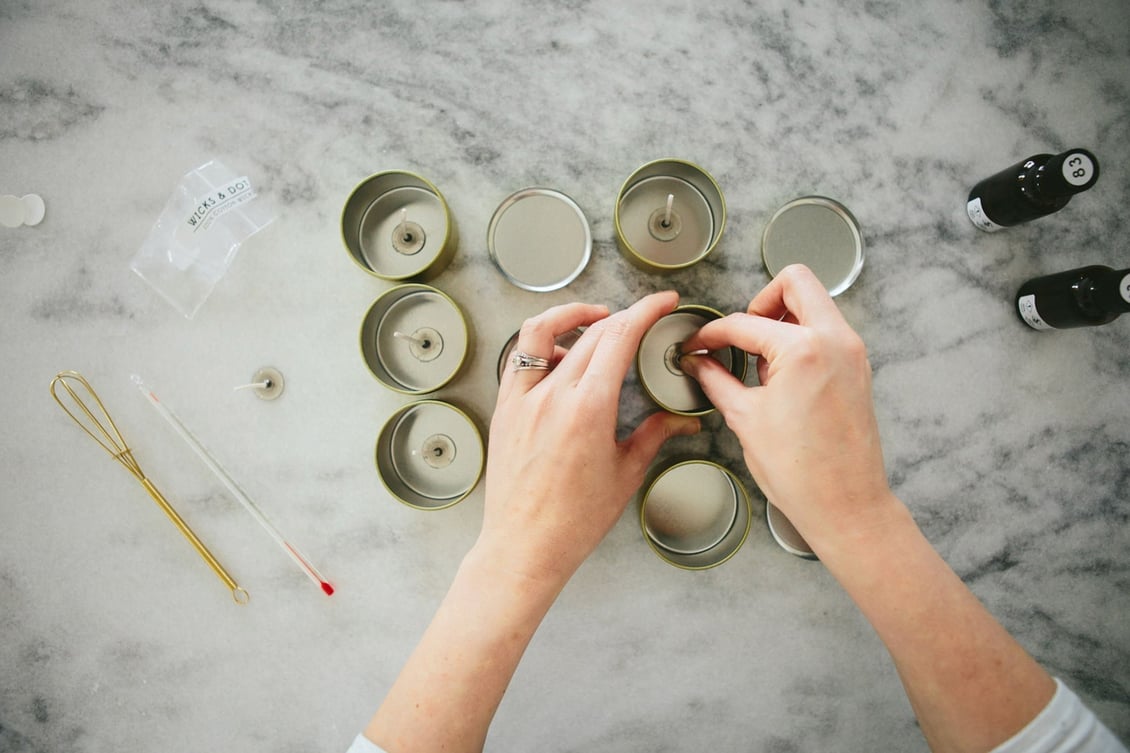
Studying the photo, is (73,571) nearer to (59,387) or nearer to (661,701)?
(59,387)

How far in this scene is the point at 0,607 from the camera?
121 cm

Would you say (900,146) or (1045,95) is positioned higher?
(1045,95)

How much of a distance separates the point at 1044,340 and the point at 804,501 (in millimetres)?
730

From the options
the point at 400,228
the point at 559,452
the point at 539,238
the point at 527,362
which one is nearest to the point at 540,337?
the point at 527,362

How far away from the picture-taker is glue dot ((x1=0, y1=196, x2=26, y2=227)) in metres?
1.22

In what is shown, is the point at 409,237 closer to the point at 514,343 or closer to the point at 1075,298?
the point at 514,343

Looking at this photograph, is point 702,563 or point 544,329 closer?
point 544,329

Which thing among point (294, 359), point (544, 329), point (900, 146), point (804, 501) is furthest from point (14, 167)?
point (900, 146)

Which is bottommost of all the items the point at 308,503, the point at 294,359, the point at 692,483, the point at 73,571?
the point at 73,571

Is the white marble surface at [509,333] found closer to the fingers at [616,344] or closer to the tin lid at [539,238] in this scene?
the tin lid at [539,238]

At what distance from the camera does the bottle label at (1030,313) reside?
44.5 inches

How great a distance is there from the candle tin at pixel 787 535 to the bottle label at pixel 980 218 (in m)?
0.67

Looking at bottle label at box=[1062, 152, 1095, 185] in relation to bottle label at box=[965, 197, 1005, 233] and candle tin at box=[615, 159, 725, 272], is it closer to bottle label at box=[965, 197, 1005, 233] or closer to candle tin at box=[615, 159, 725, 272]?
bottle label at box=[965, 197, 1005, 233]

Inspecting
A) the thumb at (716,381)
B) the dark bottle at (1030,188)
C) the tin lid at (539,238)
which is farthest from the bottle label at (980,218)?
the tin lid at (539,238)
